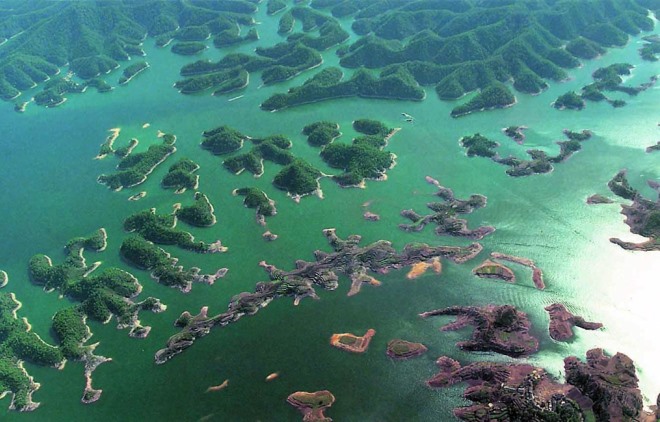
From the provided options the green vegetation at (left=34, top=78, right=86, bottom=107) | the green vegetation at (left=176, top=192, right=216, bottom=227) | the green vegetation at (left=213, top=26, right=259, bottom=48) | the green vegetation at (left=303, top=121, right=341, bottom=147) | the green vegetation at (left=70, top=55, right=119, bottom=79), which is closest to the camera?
the green vegetation at (left=176, top=192, right=216, bottom=227)

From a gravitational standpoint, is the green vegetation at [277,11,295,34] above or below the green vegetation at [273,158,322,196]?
above

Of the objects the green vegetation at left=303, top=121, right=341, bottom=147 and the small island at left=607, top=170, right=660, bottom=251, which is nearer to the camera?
the small island at left=607, top=170, right=660, bottom=251

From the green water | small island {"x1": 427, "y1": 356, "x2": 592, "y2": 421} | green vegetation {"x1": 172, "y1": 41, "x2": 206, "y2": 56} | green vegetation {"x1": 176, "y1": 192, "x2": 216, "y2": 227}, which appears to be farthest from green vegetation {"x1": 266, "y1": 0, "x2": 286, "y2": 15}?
small island {"x1": 427, "y1": 356, "x2": 592, "y2": 421}

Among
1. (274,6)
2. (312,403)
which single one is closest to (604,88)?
(312,403)

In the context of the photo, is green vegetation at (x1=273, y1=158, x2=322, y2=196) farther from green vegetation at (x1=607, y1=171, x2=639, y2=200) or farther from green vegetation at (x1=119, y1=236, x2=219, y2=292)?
green vegetation at (x1=607, y1=171, x2=639, y2=200)

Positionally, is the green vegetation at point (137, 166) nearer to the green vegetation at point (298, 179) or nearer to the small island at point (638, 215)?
the green vegetation at point (298, 179)

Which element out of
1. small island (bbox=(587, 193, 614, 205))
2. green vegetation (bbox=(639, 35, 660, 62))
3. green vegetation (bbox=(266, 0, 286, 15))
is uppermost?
green vegetation (bbox=(266, 0, 286, 15))

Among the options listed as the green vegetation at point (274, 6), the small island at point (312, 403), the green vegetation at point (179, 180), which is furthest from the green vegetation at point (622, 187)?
the green vegetation at point (274, 6)
